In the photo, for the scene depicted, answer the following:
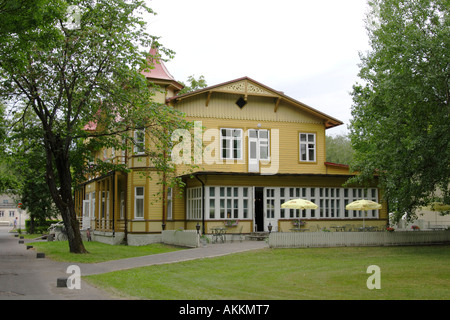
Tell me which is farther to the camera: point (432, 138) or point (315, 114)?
point (315, 114)

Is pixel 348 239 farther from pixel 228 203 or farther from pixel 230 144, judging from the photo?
pixel 230 144

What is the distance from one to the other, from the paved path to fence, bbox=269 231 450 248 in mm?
1080

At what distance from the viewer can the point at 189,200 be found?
95.9ft

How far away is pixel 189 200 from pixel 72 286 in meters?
16.9

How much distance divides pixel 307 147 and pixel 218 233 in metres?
8.83

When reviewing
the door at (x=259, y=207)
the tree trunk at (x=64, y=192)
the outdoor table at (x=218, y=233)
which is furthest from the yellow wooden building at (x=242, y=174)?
the tree trunk at (x=64, y=192)

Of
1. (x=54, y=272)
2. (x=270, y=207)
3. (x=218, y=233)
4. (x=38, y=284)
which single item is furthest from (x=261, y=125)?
(x=38, y=284)

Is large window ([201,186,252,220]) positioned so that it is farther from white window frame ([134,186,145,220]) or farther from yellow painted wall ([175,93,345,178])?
white window frame ([134,186,145,220])

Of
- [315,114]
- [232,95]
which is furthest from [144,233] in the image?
[315,114]

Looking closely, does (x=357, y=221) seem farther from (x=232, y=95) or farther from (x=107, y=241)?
(x=107, y=241)

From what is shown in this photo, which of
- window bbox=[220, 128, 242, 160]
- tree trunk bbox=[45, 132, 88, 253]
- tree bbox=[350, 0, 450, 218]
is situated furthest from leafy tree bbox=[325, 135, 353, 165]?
tree trunk bbox=[45, 132, 88, 253]

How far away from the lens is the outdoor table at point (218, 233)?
25989mm
